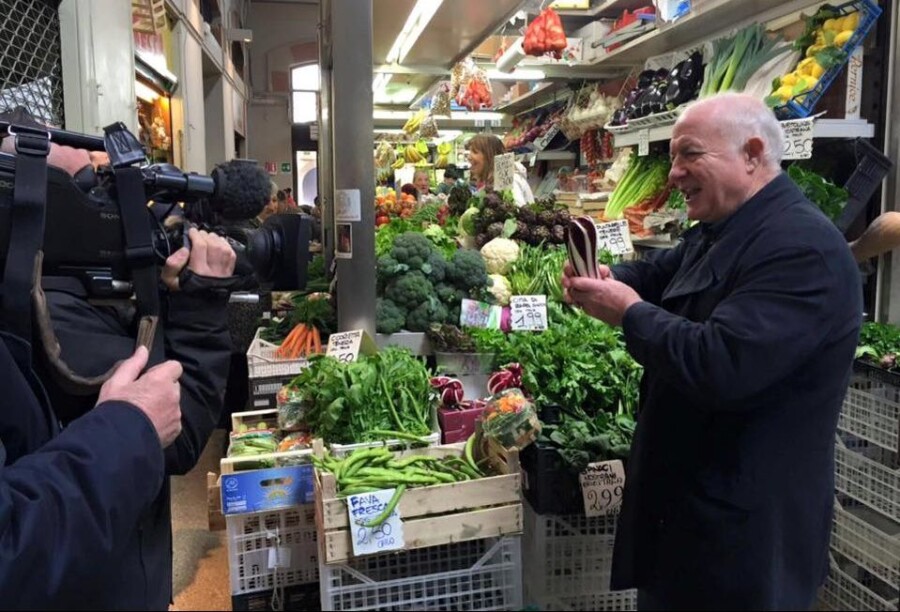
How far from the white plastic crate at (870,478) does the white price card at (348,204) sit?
194 cm

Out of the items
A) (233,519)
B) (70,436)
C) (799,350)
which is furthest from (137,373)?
(799,350)

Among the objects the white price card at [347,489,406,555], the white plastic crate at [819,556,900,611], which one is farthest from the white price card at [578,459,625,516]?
the white plastic crate at [819,556,900,611]

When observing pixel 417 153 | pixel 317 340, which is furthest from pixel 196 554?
pixel 417 153

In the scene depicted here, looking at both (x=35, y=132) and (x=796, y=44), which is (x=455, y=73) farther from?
(x=35, y=132)

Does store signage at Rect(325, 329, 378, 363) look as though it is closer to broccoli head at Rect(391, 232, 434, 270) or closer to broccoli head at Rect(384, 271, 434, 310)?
broccoli head at Rect(384, 271, 434, 310)

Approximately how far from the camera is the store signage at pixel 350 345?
2510 millimetres

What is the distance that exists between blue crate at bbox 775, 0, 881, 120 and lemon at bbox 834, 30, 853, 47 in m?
0.02

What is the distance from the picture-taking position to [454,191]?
169 inches

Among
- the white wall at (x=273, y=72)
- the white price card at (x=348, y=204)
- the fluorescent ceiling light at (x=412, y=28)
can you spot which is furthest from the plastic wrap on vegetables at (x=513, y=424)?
the white wall at (x=273, y=72)

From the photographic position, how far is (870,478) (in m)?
2.37

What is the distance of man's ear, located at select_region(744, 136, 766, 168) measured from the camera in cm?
141

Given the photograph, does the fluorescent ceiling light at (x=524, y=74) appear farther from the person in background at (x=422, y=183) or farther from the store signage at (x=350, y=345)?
the store signage at (x=350, y=345)

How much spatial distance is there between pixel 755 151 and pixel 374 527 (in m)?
1.11

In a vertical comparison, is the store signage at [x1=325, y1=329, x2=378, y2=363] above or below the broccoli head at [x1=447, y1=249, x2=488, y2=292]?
below
